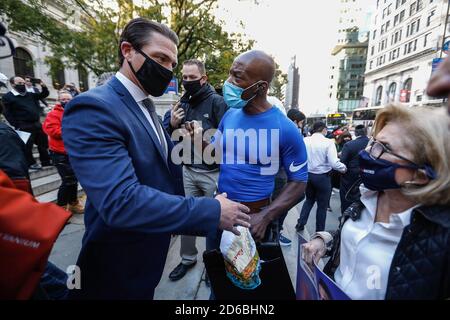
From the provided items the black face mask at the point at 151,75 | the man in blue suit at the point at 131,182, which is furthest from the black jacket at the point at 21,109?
the black face mask at the point at 151,75

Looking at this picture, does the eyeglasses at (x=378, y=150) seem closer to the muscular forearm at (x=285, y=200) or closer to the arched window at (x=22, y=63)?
the muscular forearm at (x=285, y=200)

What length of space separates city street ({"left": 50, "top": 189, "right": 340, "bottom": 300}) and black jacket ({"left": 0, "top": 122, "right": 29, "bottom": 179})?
191cm

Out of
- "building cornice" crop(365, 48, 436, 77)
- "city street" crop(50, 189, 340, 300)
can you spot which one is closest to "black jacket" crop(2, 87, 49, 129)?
"city street" crop(50, 189, 340, 300)

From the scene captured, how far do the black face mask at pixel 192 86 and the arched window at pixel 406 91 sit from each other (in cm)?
4407

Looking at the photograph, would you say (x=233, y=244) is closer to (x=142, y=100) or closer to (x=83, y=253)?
(x=83, y=253)

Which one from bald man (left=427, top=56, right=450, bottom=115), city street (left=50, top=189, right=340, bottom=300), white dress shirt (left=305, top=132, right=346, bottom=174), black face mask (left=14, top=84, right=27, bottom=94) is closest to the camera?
bald man (left=427, top=56, right=450, bottom=115)

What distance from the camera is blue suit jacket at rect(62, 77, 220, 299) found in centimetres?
103

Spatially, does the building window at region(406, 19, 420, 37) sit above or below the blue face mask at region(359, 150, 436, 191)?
above

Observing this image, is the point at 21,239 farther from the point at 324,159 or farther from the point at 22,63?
the point at 22,63

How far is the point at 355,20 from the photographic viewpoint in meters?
76.4

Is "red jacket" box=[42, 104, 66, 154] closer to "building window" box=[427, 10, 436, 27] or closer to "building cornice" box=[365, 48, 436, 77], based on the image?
"building cornice" box=[365, 48, 436, 77]

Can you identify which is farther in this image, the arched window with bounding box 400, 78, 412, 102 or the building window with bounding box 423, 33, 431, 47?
the arched window with bounding box 400, 78, 412, 102

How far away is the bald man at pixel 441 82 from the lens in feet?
2.16

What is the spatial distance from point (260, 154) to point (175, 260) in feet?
7.24
